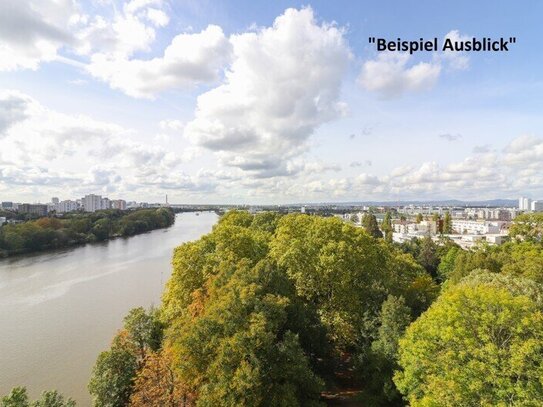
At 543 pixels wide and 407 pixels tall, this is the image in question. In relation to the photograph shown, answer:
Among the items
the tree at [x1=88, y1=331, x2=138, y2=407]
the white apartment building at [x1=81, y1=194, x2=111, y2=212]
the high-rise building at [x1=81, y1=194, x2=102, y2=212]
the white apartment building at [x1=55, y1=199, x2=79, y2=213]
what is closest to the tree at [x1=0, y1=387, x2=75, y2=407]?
the tree at [x1=88, y1=331, x2=138, y2=407]

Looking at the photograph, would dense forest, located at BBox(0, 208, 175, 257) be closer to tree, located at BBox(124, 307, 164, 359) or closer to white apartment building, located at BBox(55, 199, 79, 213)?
tree, located at BBox(124, 307, 164, 359)

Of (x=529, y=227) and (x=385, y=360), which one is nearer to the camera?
(x=385, y=360)

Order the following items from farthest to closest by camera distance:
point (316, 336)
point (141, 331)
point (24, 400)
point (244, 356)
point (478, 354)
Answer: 1. point (141, 331)
2. point (316, 336)
3. point (24, 400)
4. point (244, 356)
5. point (478, 354)

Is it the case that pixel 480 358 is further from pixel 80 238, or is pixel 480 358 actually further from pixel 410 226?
pixel 410 226

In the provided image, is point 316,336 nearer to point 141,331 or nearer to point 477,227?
point 141,331

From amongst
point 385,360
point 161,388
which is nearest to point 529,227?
point 385,360

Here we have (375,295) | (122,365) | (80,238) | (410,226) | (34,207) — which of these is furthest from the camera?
(34,207)

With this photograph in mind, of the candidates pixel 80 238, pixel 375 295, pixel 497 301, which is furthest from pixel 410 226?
pixel 497 301
